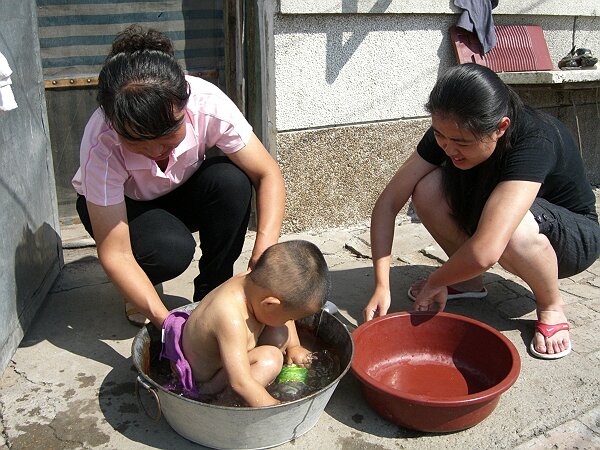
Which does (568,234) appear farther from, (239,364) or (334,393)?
(239,364)

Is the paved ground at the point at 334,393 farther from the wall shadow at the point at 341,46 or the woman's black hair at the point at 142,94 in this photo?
the wall shadow at the point at 341,46

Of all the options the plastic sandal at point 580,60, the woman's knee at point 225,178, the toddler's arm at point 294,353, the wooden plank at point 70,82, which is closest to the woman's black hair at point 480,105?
the woman's knee at point 225,178

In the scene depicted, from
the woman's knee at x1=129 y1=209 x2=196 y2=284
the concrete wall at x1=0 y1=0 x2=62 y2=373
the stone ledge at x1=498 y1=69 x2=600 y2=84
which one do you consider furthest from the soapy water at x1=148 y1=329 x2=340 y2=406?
the stone ledge at x1=498 y1=69 x2=600 y2=84

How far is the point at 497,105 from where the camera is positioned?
92.1 inches

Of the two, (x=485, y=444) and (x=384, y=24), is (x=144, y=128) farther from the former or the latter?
(x=384, y=24)

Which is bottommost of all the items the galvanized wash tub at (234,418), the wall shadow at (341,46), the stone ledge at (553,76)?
the galvanized wash tub at (234,418)

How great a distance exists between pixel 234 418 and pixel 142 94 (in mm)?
1007

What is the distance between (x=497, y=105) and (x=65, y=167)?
250 centimetres

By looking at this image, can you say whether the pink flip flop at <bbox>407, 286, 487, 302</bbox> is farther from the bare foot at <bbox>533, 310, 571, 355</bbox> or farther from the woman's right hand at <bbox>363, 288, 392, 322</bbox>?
the woman's right hand at <bbox>363, 288, 392, 322</bbox>

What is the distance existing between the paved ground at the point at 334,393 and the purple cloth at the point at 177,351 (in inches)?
5.9

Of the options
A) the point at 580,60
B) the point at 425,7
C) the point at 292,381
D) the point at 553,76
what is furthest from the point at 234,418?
the point at 580,60

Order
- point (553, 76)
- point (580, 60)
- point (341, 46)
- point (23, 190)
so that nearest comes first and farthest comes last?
point (23, 190) → point (341, 46) → point (553, 76) → point (580, 60)

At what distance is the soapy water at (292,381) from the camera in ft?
7.47

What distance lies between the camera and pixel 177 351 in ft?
7.43
